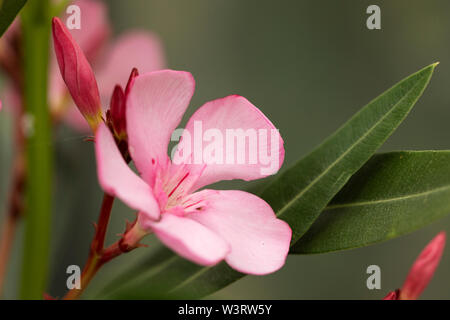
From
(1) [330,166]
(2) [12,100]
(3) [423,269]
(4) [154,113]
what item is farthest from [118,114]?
(2) [12,100]

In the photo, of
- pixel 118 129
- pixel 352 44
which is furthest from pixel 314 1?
pixel 118 129

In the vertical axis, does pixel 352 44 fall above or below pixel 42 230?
above

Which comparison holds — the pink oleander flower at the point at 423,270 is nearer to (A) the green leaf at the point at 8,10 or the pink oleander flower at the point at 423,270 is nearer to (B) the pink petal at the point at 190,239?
(B) the pink petal at the point at 190,239

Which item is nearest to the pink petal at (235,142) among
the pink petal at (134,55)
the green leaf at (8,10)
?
the green leaf at (8,10)

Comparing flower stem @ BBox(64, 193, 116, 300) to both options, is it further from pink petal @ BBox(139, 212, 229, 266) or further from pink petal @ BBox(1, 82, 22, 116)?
pink petal @ BBox(1, 82, 22, 116)
